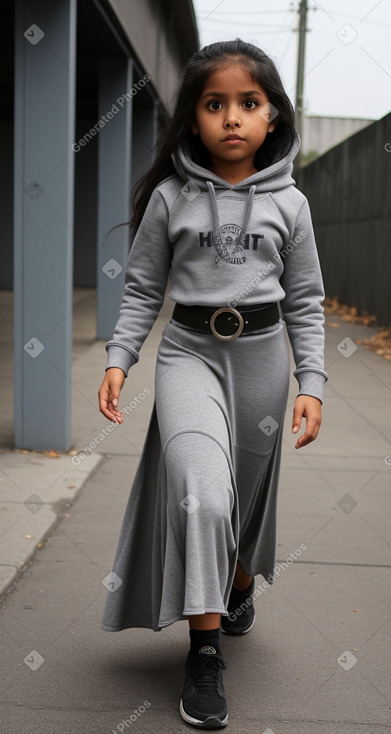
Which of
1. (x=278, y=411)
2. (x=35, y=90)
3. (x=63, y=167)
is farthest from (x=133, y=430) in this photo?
(x=278, y=411)

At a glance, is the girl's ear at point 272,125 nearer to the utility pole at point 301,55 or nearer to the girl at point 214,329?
the girl at point 214,329

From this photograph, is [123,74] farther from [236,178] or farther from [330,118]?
[330,118]

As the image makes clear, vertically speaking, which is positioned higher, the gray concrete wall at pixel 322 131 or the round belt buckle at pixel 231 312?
the round belt buckle at pixel 231 312

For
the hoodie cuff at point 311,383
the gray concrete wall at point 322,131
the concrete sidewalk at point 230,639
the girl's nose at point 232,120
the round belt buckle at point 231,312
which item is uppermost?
the girl's nose at point 232,120

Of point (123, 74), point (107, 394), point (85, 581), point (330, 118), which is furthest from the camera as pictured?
point (330, 118)

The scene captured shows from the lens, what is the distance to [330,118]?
33281 mm

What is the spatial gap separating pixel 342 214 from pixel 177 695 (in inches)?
598

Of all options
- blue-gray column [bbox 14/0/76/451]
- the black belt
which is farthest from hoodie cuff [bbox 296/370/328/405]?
blue-gray column [bbox 14/0/76/451]

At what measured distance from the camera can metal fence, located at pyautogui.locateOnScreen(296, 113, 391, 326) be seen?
13.6 metres

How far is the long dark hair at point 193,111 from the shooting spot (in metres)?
2.83

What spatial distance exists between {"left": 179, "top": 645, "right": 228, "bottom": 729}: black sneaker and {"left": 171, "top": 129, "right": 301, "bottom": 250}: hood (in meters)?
1.19

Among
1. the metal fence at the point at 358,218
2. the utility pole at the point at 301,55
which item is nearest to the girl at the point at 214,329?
the metal fence at the point at 358,218

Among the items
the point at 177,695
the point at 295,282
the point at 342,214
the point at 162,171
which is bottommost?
the point at 342,214

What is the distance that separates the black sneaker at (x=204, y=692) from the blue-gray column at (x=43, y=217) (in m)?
3.24
